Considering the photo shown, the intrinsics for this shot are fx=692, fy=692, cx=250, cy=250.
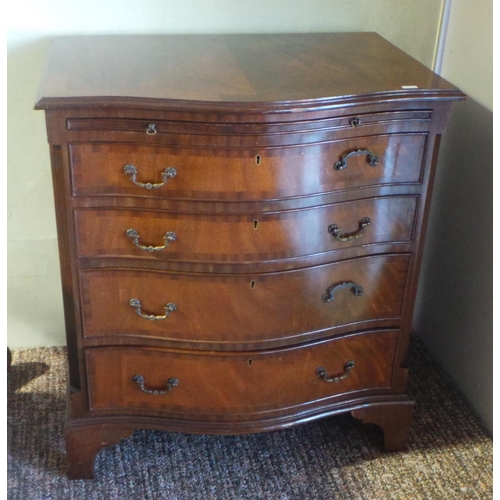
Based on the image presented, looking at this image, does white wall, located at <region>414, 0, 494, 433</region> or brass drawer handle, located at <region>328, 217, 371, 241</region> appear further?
white wall, located at <region>414, 0, 494, 433</region>

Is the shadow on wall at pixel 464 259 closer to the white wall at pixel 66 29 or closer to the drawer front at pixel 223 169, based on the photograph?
the white wall at pixel 66 29

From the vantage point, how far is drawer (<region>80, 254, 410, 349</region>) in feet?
4.92

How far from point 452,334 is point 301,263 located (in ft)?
2.47

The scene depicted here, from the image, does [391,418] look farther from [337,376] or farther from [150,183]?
[150,183]

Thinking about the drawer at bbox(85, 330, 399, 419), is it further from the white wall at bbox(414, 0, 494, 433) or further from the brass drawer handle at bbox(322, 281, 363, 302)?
the white wall at bbox(414, 0, 494, 433)

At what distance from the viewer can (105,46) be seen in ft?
5.39

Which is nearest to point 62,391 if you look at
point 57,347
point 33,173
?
point 57,347

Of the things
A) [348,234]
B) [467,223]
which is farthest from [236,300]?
[467,223]

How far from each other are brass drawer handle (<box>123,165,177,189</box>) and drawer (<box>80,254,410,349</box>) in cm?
21

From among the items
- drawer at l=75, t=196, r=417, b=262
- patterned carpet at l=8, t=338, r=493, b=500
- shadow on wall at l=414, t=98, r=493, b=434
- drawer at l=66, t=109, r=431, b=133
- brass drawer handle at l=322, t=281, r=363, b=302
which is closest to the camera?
drawer at l=66, t=109, r=431, b=133

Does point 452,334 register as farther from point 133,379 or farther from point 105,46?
point 105,46

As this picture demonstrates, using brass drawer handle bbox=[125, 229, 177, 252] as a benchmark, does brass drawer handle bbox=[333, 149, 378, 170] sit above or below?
above

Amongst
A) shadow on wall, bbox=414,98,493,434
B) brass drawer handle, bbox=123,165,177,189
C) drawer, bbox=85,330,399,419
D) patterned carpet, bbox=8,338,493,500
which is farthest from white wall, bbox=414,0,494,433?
brass drawer handle, bbox=123,165,177,189

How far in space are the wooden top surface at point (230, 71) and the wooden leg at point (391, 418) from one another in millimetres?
781
